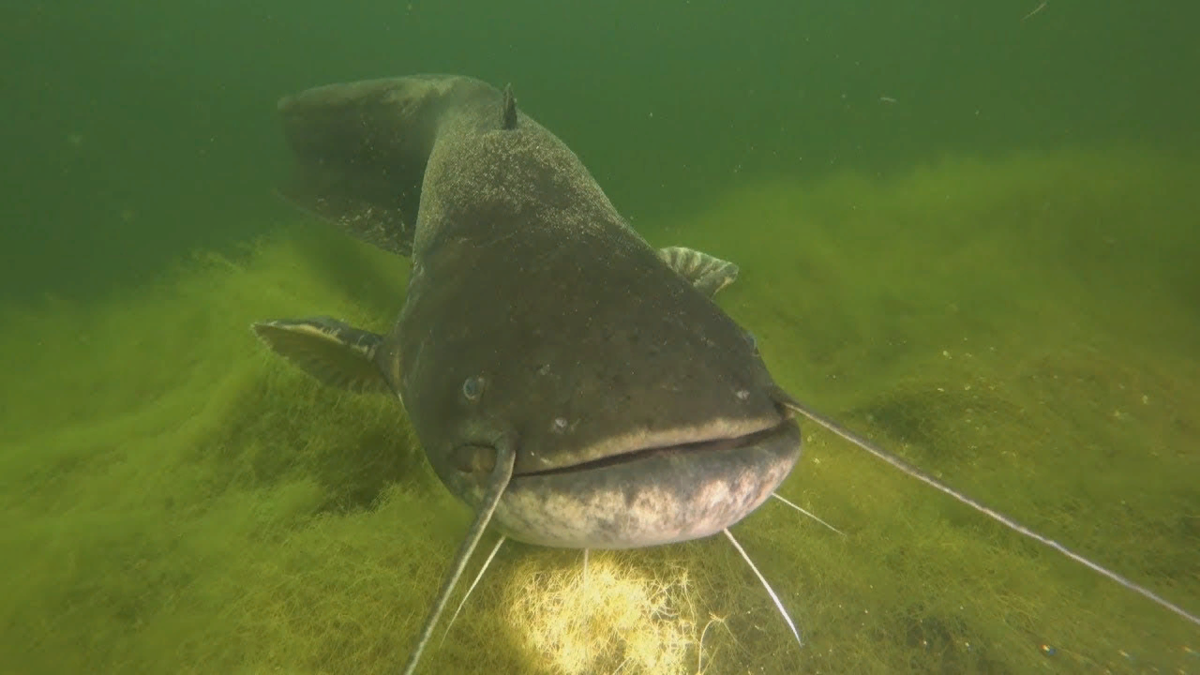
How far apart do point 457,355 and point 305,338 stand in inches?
51.4

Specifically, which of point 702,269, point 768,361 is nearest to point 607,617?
point 702,269

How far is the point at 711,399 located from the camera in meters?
1.41

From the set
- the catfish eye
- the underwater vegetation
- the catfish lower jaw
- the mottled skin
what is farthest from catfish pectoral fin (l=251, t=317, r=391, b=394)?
→ the catfish lower jaw

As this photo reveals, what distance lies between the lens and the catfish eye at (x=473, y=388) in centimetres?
160

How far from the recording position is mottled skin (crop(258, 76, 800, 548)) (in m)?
1.32

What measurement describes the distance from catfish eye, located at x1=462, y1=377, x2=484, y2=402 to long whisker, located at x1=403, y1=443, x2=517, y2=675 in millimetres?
186

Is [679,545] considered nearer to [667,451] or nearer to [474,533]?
[667,451]

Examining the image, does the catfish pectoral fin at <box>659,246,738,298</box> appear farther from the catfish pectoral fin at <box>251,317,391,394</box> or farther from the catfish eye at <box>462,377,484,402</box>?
the catfish eye at <box>462,377,484,402</box>

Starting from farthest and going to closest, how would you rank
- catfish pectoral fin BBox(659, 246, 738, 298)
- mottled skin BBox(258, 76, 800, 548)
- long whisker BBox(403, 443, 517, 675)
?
catfish pectoral fin BBox(659, 246, 738, 298)
mottled skin BBox(258, 76, 800, 548)
long whisker BBox(403, 443, 517, 675)

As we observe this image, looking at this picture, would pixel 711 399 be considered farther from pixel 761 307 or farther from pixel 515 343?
pixel 761 307

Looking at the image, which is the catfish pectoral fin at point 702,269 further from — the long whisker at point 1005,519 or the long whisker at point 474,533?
the long whisker at point 474,533

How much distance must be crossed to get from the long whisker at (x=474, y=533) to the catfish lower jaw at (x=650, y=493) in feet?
0.20

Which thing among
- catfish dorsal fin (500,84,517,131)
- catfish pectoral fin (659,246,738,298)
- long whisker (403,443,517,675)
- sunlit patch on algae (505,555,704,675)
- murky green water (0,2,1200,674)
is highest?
catfish dorsal fin (500,84,517,131)

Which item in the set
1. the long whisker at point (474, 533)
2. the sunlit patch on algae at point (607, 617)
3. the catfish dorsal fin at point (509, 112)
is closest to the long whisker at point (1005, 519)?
the long whisker at point (474, 533)
